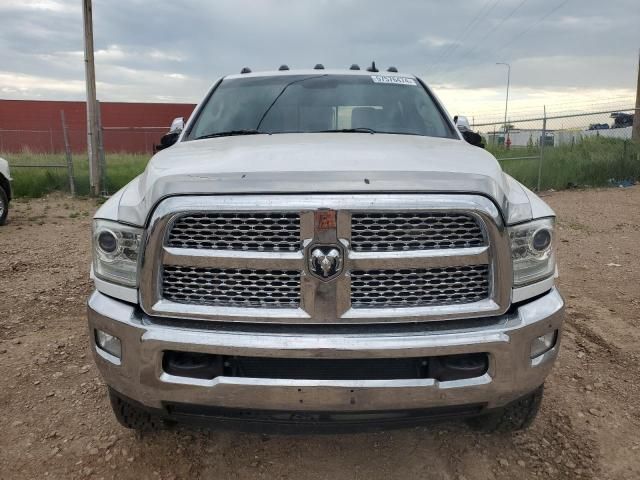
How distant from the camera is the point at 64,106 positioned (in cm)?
3303

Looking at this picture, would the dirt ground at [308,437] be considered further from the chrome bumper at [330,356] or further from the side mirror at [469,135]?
the side mirror at [469,135]

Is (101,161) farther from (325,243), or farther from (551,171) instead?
(325,243)

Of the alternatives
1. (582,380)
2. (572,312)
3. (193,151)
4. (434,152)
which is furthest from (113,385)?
(572,312)

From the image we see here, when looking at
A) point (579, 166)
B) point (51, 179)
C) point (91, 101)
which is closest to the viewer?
point (91, 101)

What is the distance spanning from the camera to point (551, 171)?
1305cm

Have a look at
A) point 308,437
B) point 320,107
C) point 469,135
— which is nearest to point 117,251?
point 308,437

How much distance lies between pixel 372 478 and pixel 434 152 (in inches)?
61.8

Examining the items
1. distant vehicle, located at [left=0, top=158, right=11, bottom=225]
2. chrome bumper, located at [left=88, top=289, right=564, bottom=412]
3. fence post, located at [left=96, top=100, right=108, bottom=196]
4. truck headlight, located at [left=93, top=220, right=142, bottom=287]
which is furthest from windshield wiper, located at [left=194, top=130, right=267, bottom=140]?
fence post, located at [left=96, top=100, right=108, bottom=196]

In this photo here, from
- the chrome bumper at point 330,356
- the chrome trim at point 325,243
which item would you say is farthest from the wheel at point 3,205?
the chrome trim at point 325,243

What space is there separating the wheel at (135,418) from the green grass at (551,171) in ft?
35.4

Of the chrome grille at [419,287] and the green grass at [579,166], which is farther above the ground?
the chrome grille at [419,287]

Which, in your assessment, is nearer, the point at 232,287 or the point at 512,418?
the point at 232,287

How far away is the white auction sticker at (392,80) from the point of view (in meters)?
4.01

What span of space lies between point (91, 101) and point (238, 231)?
459 inches
